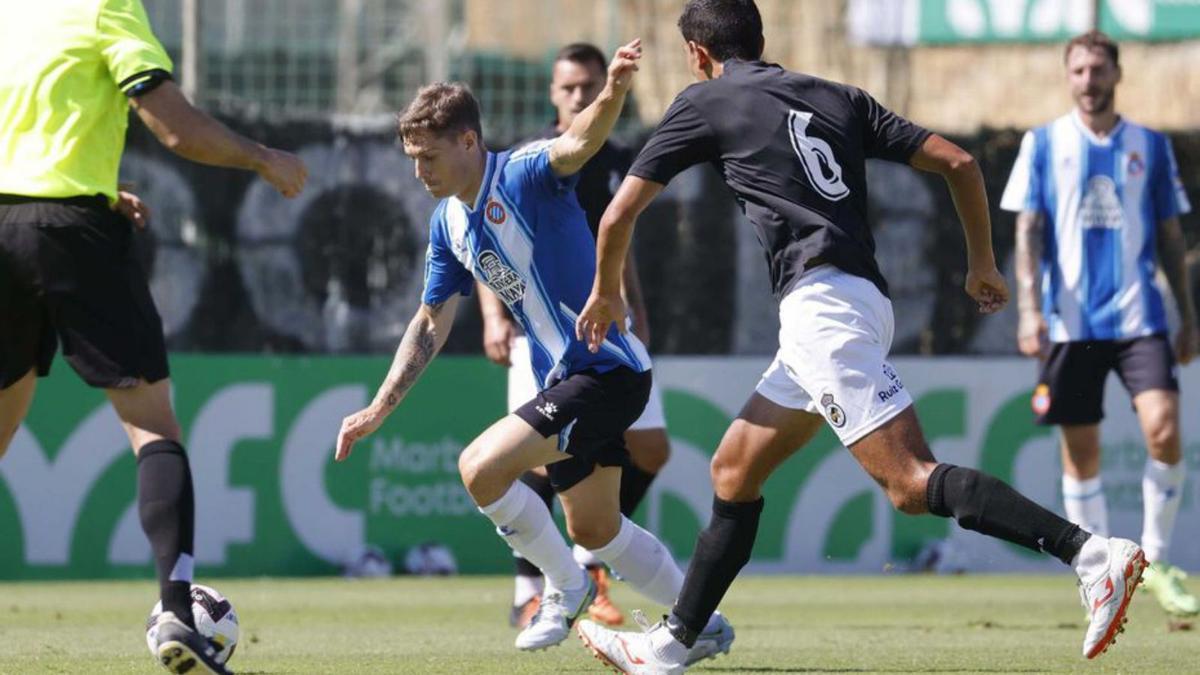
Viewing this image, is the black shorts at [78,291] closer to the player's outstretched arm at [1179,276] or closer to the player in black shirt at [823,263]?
the player in black shirt at [823,263]

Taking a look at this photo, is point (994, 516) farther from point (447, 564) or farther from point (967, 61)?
point (967, 61)

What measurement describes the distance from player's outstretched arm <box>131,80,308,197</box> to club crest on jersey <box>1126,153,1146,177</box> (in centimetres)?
509

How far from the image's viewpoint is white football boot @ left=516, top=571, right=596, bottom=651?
7.25 meters

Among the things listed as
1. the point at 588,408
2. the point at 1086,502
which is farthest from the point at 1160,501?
the point at 588,408

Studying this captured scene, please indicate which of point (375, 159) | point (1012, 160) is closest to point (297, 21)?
point (375, 159)

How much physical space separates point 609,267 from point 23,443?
20.9ft

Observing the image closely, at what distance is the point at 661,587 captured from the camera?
7.23m

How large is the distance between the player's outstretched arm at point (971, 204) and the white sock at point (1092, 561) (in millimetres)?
773

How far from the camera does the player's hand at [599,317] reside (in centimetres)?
593

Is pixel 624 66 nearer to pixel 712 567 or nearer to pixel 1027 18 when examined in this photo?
pixel 712 567

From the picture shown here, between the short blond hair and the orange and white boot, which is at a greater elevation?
the short blond hair

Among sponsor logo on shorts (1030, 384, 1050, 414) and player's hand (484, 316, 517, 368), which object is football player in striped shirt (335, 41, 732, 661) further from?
sponsor logo on shorts (1030, 384, 1050, 414)

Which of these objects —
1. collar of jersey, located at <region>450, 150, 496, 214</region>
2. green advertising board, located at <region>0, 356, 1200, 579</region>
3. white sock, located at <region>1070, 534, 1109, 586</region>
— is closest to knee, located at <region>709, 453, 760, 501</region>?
white sock, located at <region>1070, 534, 1109, 586</region>

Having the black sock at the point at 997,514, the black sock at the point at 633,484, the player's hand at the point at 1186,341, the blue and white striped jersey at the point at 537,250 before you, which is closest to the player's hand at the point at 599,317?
the blue and white striped jersey at the point at 537,250
